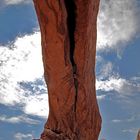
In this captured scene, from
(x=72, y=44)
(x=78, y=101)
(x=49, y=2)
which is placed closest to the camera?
(x=49, y=2)

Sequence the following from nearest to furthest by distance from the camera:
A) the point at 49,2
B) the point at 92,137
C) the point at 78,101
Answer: the point at 49,2
the point at 78,101
the point at 92,137

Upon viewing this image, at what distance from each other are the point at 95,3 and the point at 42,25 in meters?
0.69

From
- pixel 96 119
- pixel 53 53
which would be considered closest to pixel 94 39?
pixel 53 53

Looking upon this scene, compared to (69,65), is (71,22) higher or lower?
higher

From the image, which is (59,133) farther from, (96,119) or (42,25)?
(42,25)

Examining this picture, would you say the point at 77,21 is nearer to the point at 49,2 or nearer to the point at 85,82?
the point at 49,2

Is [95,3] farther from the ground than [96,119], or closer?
farther from the ground

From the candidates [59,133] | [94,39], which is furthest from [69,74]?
[59,133]

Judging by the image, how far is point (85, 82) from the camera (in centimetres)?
494

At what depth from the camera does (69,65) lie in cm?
468

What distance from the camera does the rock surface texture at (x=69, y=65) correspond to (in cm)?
444

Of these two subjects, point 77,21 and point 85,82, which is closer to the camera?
point 77,21

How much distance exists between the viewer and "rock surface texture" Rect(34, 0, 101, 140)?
444 cm

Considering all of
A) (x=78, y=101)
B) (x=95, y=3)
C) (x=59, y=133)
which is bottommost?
(x=59, y=133)
